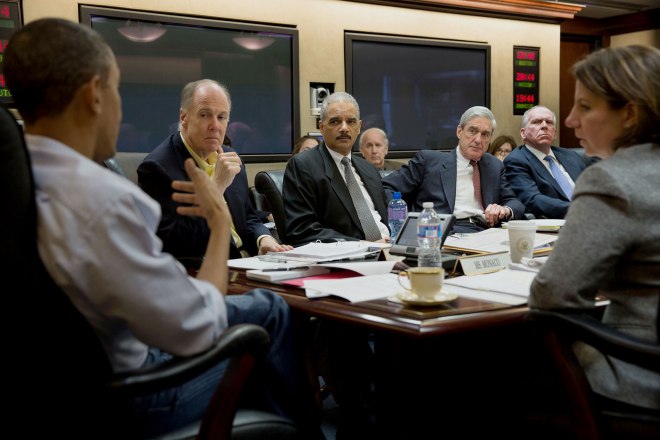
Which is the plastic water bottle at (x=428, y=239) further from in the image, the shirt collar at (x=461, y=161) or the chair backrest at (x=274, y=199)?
the shirt collar at (x=461, y=161)

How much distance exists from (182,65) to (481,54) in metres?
2.92

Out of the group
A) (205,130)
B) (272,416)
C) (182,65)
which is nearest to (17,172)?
(272,416)

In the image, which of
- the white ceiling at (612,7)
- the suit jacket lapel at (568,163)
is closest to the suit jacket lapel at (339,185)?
the suit jacket lapel at (568,163)

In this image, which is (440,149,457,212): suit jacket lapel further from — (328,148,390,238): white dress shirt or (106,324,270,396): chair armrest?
(106,324,270,396): chair armrest

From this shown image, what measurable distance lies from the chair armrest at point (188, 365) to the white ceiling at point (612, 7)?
21.8ft

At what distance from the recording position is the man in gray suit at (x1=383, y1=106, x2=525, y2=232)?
3672 millimetres

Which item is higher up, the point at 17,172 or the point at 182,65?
the point at 182,65

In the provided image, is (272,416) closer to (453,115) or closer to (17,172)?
(17,172)

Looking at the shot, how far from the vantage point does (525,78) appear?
22.3ft

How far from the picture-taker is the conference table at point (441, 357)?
1431 millimetres

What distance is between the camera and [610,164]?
52.7 inches

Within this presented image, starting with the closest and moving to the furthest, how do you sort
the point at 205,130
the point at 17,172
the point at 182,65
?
the point at 17,172 → the point at 205,130 → the point at 182,65

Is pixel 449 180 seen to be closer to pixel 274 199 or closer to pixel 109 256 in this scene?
pixel 274 199

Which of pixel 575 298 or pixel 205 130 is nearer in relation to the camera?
pixel 575 298
